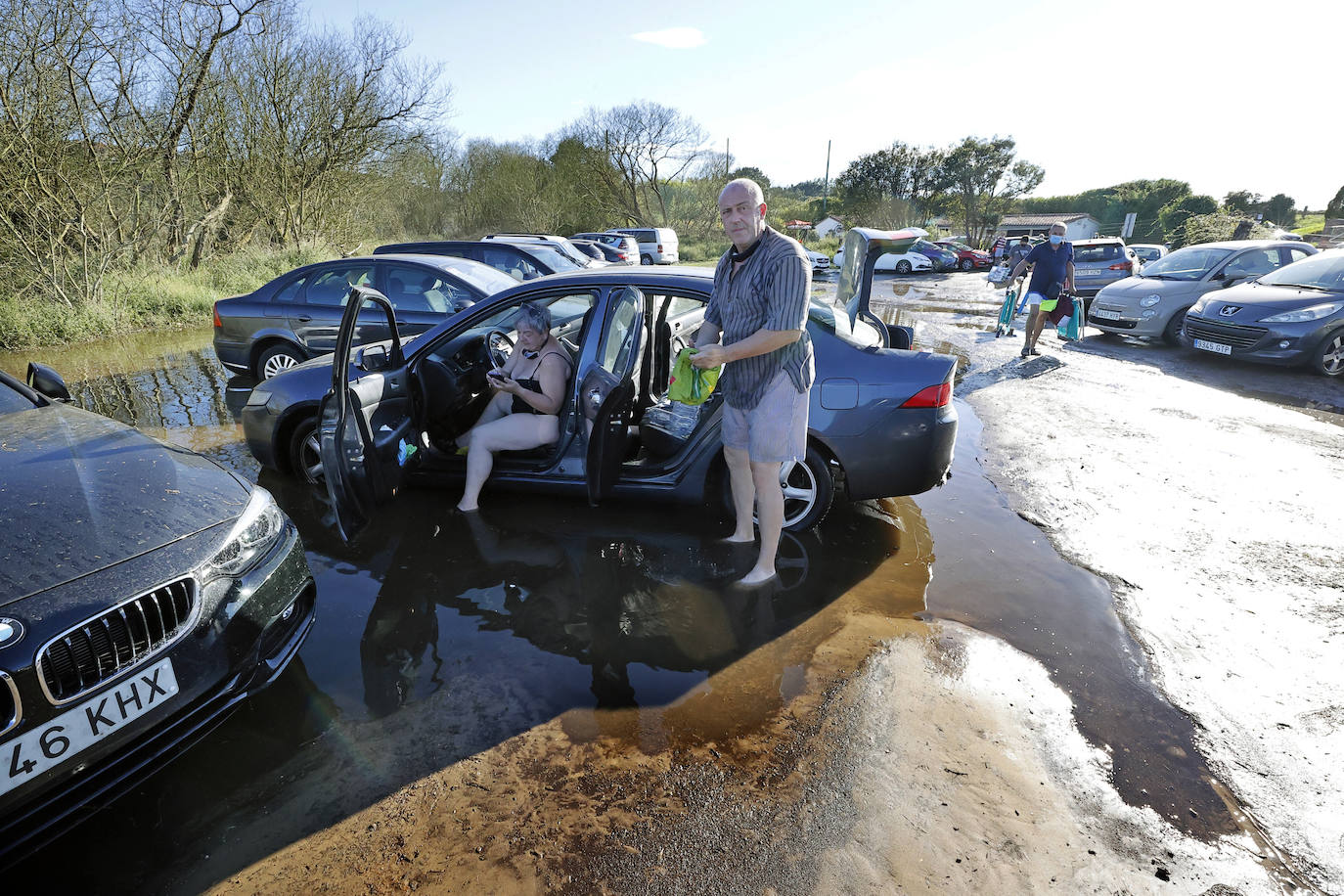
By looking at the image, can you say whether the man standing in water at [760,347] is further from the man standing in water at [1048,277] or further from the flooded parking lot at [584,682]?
the man standing in water at [1048,277]

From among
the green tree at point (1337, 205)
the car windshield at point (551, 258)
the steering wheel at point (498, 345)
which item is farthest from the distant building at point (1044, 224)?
the steering wheel at point (498, 345)

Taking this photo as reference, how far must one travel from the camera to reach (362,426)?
3.43 m

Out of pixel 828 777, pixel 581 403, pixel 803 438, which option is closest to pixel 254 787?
pixel 828 777

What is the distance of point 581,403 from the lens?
3.79m

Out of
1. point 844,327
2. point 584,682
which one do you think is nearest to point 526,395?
point 584,682

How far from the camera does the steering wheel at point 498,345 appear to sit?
436cm

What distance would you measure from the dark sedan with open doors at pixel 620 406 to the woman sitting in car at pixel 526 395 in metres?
0.09

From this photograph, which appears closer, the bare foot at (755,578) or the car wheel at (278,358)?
the bare foot at (755,578)

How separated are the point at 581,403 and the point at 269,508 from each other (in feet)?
5.25

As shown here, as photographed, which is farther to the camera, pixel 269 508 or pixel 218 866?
pixel 269 508

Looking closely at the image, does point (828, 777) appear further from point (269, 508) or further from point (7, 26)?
point (7, 26)

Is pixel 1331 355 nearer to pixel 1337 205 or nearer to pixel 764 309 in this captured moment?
pixel 764 309

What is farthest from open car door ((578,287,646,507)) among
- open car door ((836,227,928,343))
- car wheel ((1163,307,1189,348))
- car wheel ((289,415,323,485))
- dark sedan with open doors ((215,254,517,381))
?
car wheel ((1163,307,1189,348))

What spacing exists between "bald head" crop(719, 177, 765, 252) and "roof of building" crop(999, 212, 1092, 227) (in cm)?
5142
